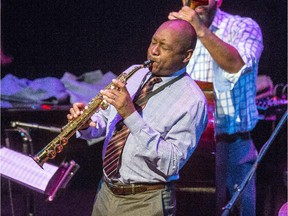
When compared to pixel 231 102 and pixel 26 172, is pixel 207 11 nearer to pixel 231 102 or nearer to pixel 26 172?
pixel 231 102

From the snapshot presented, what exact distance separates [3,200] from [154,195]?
11.6 ft

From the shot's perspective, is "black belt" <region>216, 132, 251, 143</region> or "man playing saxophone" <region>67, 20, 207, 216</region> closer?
"man playing saxophone" <region>67, 20, 207, 216</region>

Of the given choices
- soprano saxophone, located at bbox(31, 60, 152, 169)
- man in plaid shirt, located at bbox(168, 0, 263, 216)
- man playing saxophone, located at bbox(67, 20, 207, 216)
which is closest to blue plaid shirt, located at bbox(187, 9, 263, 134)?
man in plaid shirt, located at bbox(168, 0, 263, 216)

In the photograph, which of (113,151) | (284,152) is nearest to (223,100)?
(113,151)

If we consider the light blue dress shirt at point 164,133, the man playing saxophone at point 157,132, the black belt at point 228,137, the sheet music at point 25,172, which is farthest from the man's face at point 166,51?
the sheet music at point 25,172

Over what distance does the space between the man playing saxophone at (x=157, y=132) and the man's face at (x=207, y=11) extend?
730 millimetres

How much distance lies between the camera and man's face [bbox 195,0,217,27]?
4285mm

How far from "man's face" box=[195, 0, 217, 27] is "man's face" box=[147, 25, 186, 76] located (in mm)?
806

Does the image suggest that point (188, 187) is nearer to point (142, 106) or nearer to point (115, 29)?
point (142, 106)

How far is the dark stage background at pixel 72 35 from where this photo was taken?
6527 millimetres

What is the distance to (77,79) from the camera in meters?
6.55

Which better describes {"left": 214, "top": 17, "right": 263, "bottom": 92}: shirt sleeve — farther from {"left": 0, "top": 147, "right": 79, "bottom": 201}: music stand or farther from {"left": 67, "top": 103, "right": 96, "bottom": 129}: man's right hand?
{"left": 0, "top": 147, "right": 79, "bottom": 201}: music stand

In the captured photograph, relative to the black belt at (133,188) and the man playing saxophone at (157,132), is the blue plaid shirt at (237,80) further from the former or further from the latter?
the black belt at (133,188)

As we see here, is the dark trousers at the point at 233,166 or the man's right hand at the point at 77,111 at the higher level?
the man's right hand at the point at 77,111
